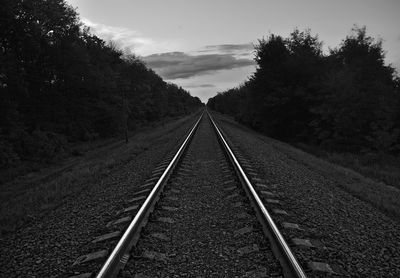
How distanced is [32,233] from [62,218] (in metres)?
0.79

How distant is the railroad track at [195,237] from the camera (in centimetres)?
447

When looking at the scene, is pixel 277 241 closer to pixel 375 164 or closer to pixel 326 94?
pixel 375 164

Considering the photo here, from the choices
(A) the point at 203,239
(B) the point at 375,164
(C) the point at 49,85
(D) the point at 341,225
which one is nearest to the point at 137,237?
(A) the point at 203,239

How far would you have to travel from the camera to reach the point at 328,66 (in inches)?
1175

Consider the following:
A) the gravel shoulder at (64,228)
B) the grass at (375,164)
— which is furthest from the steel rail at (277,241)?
the grass at (375,164)

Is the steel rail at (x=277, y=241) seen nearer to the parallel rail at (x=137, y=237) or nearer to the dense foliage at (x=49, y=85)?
the parallel rail at (x=137, y=237)

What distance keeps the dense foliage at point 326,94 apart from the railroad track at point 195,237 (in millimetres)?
15014

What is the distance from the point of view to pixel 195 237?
565 centimetres

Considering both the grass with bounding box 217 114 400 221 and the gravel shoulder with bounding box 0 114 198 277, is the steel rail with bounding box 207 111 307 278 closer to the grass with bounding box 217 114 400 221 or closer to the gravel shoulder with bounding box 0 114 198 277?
the gravel shoulder with bounding box 0 114 198 277

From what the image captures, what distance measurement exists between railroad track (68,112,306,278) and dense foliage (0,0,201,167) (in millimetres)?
14646

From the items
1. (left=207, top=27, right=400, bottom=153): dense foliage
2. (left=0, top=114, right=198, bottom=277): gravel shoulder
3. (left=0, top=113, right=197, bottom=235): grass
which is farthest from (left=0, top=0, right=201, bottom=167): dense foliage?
(left=207, top=27, right=400, bottom=153): dense foliage

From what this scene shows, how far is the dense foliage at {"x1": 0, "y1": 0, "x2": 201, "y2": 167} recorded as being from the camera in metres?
21.8

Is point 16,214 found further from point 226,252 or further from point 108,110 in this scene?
point 108,110

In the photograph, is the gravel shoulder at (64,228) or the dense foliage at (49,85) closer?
the gravel shoulder at (64,228)
